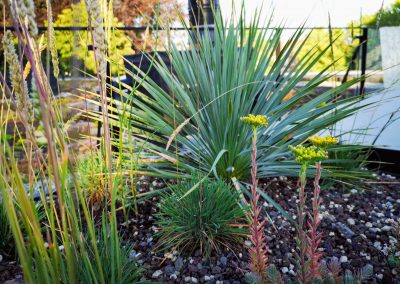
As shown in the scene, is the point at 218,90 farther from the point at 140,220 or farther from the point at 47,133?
the point at 47,133

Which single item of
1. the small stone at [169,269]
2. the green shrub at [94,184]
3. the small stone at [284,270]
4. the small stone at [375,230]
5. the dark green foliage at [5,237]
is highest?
the green shrub at [94,184]

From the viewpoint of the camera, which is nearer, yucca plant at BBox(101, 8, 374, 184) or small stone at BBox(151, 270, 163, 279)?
small stone at BBox(151, 270, 163, 279)

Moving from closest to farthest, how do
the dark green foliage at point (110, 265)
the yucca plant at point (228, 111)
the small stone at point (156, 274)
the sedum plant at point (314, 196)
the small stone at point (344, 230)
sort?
the sedum plant at point (314, 196) < the dark green foliage at point (110, 265) < the small stone at point (156, 274) < the small stone at point (344, 230) < the yucca plant at point (228, 111)

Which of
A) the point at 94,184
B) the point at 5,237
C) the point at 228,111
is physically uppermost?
the point at 228,111

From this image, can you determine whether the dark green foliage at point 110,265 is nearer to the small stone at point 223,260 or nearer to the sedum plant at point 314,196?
the small stone at point 223,260

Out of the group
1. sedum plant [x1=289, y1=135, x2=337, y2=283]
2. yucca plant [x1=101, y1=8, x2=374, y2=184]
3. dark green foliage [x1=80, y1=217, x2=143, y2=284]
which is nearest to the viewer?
sedum plant [x1=289, y1=135, x2=337, y2=283]

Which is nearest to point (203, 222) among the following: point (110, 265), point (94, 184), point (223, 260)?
point (223, 260)

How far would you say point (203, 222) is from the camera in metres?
1.64

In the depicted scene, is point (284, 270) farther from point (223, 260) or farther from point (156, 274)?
point (156, 274)

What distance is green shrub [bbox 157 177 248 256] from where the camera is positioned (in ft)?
5.35

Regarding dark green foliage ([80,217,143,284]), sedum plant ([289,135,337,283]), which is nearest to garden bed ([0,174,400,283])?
dark green foliage ([80,217,143,284])

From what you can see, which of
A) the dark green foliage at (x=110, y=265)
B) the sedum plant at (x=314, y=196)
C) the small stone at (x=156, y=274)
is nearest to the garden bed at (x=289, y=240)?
the small stone at (x=156, y=274)

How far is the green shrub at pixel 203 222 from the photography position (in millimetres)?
1631

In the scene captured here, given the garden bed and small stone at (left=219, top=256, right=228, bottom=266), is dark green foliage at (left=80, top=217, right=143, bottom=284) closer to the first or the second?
the garden bed
